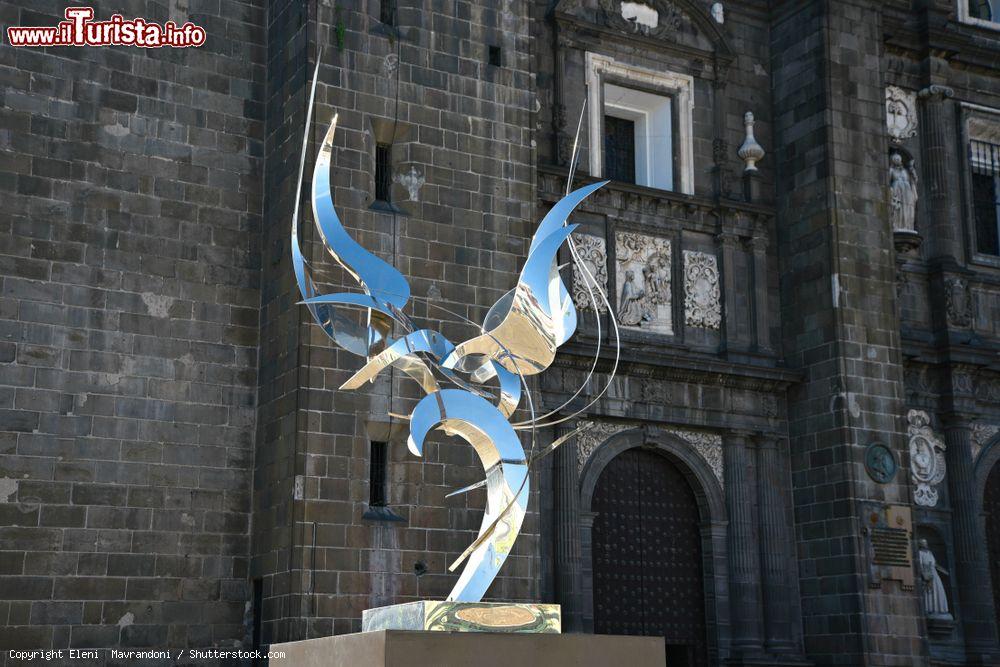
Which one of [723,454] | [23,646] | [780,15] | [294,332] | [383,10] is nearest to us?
[23,646]

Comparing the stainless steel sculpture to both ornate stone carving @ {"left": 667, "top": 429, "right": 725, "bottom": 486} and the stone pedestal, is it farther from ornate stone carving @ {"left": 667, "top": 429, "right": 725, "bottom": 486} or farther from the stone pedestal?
ornate stone carving @ {"left": 667, "top": 429, "right": 725, "bottom": 486}

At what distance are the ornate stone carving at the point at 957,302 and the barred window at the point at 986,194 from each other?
5.80 feet

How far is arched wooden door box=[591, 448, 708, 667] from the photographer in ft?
75.7

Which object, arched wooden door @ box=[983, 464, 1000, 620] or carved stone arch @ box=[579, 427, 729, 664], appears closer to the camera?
carved stone arch @ box=[579, 427, 729, 664]

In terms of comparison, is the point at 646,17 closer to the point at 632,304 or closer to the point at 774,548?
the point at 632,304

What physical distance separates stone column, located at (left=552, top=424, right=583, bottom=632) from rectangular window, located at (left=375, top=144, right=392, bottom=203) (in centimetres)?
464

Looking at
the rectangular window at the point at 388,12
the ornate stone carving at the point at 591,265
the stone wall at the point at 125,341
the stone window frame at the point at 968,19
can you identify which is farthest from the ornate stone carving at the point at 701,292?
the stone window frame at the point at 968,19

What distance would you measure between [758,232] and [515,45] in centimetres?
592

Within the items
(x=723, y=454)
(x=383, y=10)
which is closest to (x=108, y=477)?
(x=383, y=10)

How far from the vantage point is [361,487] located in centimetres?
1973

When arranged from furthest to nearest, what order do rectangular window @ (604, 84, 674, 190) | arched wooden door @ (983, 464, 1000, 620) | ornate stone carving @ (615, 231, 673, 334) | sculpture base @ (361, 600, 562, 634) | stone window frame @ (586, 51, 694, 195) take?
arched wooden door @ (983, 464, 1000, 620) → rectangular window @ (604, 84, 674, 190) → stone window frame @ (586, 51, 694, 195) → ornate stone carving @ (615, 231, 673, 334) → sculpture base @ (361, 600, 562, 634)

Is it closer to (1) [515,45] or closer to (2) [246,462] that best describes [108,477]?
(2) [246,462]

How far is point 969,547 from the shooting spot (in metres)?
25.3

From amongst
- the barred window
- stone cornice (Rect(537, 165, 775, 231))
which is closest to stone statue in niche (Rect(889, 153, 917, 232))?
the barred window
